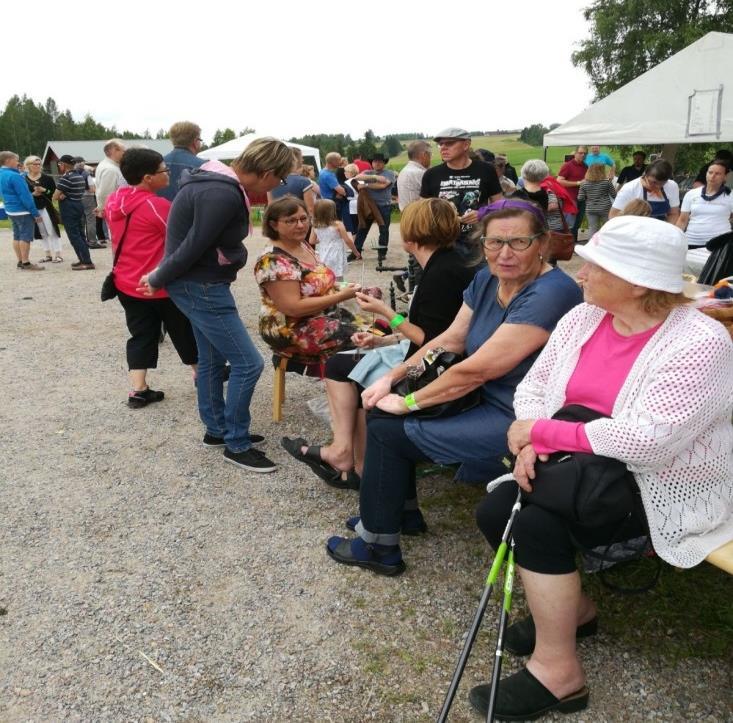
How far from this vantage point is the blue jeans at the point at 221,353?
11.5 feet

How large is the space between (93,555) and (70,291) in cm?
714

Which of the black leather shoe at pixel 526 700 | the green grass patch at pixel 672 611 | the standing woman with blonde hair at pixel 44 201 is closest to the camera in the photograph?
the black leather shoe at pixel 526 700

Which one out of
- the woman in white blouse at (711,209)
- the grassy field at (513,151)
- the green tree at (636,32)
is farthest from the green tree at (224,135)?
the woman in white blouse at (711,209)

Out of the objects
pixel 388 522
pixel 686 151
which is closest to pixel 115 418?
pixel 388 522

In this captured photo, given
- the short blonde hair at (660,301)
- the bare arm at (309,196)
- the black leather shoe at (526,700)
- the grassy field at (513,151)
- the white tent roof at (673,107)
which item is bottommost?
the black leather shoe at (526,700)

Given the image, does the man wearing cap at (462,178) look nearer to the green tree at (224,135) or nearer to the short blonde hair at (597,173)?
the short blonde hair at (597,173)

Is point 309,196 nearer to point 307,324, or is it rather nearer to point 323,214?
point 323,214

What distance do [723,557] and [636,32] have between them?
26.5 m

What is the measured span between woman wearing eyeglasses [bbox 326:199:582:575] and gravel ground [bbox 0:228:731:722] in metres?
0.36

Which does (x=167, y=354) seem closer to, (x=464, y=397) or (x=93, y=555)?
(x=93, y=555)

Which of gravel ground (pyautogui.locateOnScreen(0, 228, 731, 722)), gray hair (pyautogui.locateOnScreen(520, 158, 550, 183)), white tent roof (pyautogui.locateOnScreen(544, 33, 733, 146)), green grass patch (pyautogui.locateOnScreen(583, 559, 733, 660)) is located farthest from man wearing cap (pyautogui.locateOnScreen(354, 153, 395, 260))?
green grass patch (pyautogui.locateOnScreen(583, 559, 733, 660))

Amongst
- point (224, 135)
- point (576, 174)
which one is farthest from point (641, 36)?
point (224, 135)

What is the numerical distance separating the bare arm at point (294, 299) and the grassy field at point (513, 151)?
25.0 metres

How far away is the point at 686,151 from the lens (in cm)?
2286
